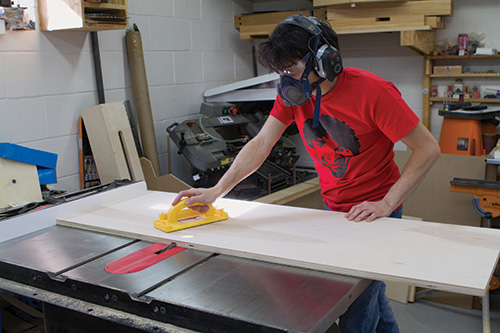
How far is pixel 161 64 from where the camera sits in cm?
353

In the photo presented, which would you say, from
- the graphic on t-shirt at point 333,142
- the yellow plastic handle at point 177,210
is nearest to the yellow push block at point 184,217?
the yellow plastic handle at point 177,210

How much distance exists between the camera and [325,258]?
132cm

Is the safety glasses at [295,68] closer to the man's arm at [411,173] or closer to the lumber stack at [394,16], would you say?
the man's arm at [411,173]

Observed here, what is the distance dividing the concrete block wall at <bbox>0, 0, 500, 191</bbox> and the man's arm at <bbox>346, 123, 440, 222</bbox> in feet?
6.31

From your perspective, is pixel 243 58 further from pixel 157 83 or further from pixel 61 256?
pixel 61 256

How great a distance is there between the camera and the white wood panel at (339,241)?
1.21 metres

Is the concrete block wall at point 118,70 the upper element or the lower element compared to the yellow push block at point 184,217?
upper

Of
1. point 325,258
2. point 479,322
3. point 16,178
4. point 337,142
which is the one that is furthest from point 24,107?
point 479,322

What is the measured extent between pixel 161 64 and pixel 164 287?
2562 millimetres

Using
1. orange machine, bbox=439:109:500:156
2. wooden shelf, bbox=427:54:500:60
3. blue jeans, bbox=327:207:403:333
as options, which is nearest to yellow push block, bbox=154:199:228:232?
blue jeans, bbox=327:207:403:333

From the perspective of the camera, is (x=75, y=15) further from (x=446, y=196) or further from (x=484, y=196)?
(x=446, y=196)

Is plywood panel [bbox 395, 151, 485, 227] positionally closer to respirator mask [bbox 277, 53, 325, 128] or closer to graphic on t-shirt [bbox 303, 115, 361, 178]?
graphic on t-shirt [bbox 303, 115, 361, 178]

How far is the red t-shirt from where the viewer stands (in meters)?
1.62

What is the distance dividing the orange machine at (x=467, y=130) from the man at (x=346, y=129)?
66.0 inches
